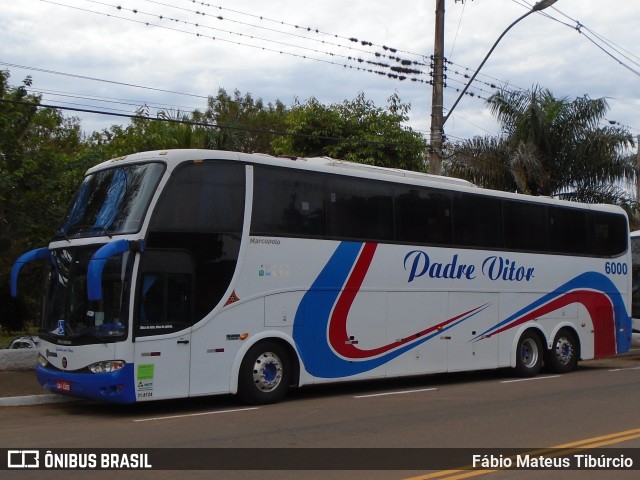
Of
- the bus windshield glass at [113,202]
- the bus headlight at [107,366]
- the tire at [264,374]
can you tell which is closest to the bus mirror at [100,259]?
the bus windshield glass at [113,202]

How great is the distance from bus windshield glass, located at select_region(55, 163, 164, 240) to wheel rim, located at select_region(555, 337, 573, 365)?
36.4 feet

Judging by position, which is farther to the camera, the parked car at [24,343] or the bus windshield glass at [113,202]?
the parked car at [24,343]

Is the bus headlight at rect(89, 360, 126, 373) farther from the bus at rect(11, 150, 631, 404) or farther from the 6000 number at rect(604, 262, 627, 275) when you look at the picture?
the 6000 number at rect(604, 262, 627, 275)

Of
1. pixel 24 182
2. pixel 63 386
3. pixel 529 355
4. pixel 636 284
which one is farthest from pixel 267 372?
pixel 636 284

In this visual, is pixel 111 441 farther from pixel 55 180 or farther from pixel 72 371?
pixel 55 180

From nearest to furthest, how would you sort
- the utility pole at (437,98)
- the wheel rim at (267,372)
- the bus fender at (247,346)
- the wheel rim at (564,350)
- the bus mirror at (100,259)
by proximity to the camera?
the bus mirror at (100,259)
the bus fender at (247,346)
the wheel rim at (267,372)
the wheel rim at (564,350)
the utility pole at (437,98)

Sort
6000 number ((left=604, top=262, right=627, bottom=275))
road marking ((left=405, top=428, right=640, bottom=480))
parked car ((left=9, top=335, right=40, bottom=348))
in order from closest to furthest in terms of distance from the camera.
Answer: road marking ((left=405, top=428, right=640, bottom=480))
6000 number ((left=604, top=262, right=627, bottom=275))
parked car ((left=9, top=335, right=40, bottom=348))

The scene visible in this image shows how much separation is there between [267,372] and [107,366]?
Result: 9.12ft

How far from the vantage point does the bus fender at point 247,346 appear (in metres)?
12.7

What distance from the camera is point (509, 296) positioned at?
58.4 ft

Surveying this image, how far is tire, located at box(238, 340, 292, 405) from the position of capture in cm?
1293

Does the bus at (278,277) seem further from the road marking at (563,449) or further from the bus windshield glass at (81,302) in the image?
the road marking at (563,449)

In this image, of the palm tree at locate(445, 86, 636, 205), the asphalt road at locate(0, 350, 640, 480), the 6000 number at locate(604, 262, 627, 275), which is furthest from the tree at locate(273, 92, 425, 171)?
the asphalt road at locate(0, 350, 640, 480)

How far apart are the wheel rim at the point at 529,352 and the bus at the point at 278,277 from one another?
3cm
